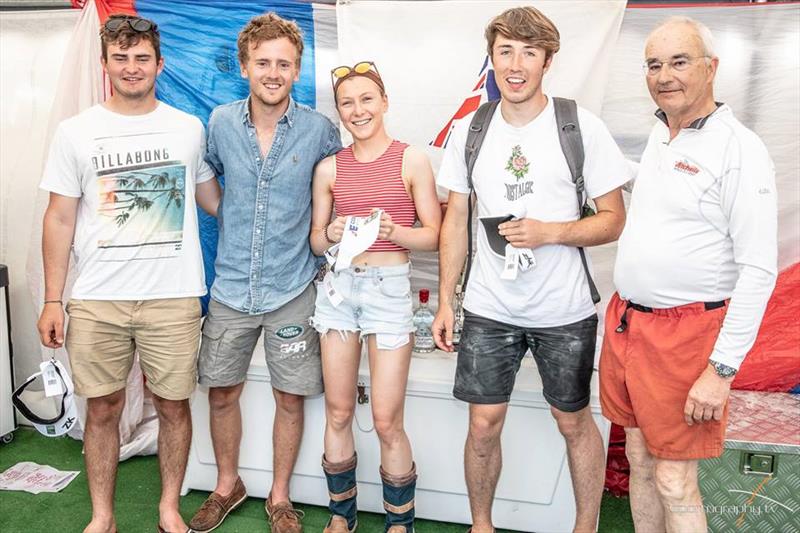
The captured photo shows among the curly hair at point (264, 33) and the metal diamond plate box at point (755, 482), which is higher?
the curly hair at point (264, 33)

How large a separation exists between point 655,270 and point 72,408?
1995 mm

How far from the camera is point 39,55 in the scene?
3.50 meters

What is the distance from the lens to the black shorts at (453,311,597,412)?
2.20 m

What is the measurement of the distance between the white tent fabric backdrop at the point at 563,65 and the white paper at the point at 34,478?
33cm

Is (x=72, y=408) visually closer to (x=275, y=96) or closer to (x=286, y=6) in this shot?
(x=275, y=96)

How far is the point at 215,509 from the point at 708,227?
2.00 metres

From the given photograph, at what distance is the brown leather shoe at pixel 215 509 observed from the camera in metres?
2.66

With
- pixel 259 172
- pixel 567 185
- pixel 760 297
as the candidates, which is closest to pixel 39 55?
pixel 259 172

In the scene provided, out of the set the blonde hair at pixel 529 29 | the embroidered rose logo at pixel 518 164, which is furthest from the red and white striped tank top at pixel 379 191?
the blonde hair at pixel 529 29

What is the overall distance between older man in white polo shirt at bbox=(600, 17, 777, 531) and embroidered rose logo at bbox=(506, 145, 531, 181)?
33 centimetres

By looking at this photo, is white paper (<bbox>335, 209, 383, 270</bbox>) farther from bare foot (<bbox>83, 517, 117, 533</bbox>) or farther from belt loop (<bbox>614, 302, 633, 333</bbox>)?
bare foot (<bbox>83, 517, 117, 533</bbox>)

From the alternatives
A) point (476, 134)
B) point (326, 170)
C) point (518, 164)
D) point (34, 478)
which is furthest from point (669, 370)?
point (34, 478)

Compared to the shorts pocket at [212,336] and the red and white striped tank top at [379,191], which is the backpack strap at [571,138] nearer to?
the red and white striped tank top at [379,191]

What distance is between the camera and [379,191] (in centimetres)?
239
